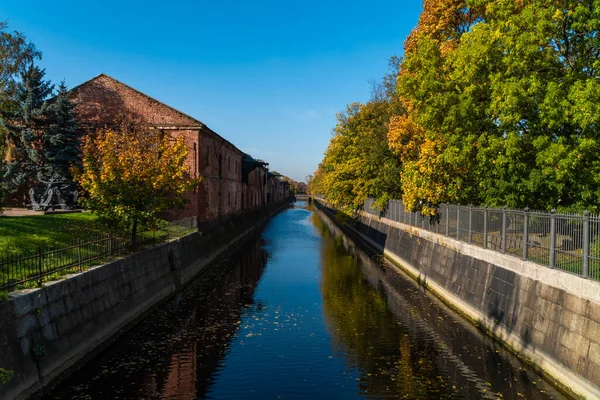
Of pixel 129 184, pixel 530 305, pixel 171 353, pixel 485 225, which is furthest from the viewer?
pixel 129 184

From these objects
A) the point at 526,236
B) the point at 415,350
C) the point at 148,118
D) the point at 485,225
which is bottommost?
the point at 415,350

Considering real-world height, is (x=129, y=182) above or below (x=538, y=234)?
above

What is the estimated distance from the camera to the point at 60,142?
28.9 meters

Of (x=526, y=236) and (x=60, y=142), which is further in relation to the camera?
(x=60, y=142)

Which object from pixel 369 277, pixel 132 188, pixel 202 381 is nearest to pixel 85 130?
pixel 132 188

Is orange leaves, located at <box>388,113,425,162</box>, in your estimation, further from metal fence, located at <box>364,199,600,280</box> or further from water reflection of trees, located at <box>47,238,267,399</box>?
water reflection of trees, located at <box>47,238,267,399</box>

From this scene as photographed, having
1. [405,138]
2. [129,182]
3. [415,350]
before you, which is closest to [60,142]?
[129,182]

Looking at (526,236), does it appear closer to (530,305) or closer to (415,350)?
(530,305)

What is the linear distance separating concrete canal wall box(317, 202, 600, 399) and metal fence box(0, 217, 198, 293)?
501 inches

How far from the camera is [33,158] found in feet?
94.7

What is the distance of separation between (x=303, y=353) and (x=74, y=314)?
6.42 meters

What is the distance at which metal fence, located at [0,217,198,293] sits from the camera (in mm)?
10625

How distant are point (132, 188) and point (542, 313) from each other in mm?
15519

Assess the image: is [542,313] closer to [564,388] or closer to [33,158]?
[564,388]
